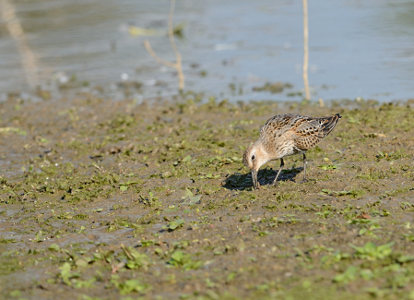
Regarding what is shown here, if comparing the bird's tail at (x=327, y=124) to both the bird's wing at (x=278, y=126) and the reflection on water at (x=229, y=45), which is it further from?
the reflection on water at (x=229, y=45)

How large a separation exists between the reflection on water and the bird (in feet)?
18.5

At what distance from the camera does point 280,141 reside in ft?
30.8

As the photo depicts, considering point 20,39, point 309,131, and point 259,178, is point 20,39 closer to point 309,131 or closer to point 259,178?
point 259,178

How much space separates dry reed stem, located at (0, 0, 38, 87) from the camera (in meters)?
20.3

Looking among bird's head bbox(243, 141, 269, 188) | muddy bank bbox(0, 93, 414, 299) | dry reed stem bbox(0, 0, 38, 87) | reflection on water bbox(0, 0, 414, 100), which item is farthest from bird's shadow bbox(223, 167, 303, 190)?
dry reed stem bbox(0, 0, 38, 87)

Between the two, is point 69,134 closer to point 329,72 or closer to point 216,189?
point 216,189

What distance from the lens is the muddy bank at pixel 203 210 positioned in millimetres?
6516

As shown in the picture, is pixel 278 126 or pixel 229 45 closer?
pixel 278 126

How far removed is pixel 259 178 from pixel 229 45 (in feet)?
39.2

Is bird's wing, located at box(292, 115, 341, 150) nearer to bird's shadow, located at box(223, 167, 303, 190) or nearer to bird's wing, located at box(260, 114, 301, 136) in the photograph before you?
bird's wing, located at box(260, 114, 301, 136)

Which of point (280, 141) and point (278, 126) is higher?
point (278, 126)

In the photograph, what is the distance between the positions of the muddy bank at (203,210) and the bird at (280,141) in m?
0.40

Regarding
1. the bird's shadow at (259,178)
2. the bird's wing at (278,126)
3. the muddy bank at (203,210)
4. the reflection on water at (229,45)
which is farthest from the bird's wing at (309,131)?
the reflection on water at (229,45)

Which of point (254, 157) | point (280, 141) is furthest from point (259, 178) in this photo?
point (280, 141)
